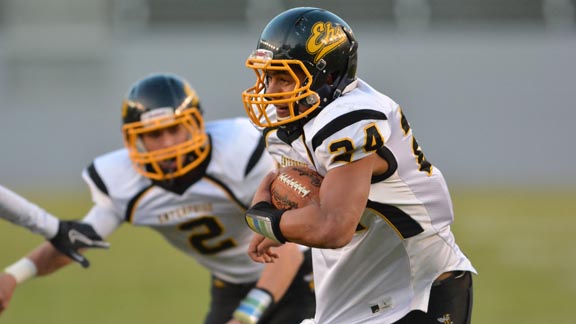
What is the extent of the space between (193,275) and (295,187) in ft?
21.4

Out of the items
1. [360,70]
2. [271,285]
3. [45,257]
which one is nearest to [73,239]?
[45,257]

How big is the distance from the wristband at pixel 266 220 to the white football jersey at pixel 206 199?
53.0 inches

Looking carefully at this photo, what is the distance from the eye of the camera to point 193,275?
9.93 meters

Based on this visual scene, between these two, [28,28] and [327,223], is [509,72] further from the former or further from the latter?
[327,223]

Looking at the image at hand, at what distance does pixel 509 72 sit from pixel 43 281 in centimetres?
996

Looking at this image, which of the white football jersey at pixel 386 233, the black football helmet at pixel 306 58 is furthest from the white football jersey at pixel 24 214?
the black football helmet at pixel 306 58

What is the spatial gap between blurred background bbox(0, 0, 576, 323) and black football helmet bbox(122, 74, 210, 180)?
10.9 m

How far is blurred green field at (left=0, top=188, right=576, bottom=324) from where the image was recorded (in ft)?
26.1

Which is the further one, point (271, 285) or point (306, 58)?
point (271, 285)

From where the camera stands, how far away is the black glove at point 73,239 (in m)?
4.81

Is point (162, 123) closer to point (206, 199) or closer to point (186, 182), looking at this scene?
point (186, 182)

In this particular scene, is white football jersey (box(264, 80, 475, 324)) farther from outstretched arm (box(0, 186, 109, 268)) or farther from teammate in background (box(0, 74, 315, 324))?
outstretched arm (box(0, 186, 109, 268))

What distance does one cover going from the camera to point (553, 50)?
56.7ft

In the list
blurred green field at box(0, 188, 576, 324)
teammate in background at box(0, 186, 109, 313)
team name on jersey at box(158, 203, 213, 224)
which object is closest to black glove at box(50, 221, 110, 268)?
teammate in background at box(0, 186, 109, 313)
